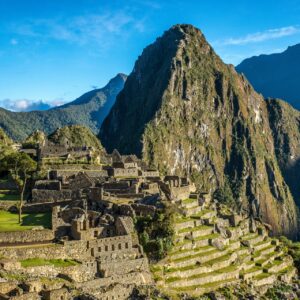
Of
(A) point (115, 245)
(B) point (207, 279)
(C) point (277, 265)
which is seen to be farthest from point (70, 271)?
(C) point (277, 265)

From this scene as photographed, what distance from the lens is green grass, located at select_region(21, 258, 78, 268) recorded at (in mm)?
36122

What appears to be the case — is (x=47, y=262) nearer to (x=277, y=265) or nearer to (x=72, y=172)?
(x=72, y=172)

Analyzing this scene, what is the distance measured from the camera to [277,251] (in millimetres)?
74312

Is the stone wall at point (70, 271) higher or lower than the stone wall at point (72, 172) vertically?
lower

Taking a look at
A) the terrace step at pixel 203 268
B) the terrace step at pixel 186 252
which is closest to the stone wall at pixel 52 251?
the terrace step at pixel 203 268

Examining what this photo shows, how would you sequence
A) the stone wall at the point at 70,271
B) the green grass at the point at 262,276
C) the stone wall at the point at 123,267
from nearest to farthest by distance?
1. the stone wall at the point at 70,271
2. the stone wall at the point at 123,267
3. the green grass at the point at 262,276

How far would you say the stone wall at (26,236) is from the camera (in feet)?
127

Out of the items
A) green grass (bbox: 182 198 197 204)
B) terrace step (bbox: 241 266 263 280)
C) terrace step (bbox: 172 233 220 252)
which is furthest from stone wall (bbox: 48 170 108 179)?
terrace step (bbox: 241 266 263 280)

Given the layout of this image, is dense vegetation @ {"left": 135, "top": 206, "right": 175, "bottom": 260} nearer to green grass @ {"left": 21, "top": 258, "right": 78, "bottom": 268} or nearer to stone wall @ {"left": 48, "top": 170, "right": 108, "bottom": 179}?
green grass @ {"left": 21, "top": 258, "right": 78, "bottom": 268}

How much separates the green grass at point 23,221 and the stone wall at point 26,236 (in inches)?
69.7

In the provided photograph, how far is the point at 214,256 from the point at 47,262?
77.6 feet

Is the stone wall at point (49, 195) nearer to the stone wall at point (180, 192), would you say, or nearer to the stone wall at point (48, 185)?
the stone wall at point (48, 185)

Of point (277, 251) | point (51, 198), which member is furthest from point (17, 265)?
point (277, 251)

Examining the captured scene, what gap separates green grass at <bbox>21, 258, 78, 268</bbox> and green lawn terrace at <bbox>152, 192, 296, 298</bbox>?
338 inches
